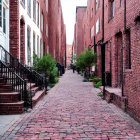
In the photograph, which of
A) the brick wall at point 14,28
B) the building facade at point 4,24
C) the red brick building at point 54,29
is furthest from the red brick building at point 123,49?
the red brick building at point 54,29

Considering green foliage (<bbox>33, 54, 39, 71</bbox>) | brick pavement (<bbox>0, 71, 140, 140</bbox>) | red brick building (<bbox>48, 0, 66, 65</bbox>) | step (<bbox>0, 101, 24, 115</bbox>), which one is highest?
red brick building (<bbox>48, 0, 66, 65</bbox>)

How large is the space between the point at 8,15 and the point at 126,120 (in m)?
8.38

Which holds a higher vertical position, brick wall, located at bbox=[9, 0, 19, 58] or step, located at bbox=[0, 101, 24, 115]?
brick wall, located at bbox=[9, 0, 19, 58]

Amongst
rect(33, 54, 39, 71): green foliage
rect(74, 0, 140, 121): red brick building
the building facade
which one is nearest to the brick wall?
the building facade

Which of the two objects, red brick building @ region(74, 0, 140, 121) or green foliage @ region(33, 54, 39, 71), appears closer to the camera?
red brick building @ region(74, 0, 140, 121)

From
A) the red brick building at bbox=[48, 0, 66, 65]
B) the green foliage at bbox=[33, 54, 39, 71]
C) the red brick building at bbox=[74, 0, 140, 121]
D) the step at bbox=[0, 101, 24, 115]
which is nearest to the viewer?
the red brick building at bbox=[74, 0, 140, 121]

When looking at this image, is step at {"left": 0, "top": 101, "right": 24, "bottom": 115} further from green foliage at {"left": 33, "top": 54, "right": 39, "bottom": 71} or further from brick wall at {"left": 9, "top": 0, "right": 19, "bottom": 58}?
green foliage at {"left": 33, "top": 54, "right": 39, "bottom": 71}

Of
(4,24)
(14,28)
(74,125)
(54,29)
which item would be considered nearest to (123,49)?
(74,125)

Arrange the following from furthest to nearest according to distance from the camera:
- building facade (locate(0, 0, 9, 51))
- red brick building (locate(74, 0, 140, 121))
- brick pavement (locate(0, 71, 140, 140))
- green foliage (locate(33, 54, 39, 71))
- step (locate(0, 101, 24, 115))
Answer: green foliage (locate(33, 54, 39, 71))
building facade (locate(0, 0, 9, 51))
step (locate(0, 101, 24, 115))
red brick building (locate(74, 0, 140, 121))
brick pavement (locate(0, 71, 140, 140))

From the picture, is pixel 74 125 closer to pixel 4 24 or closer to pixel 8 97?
pixel 8 97

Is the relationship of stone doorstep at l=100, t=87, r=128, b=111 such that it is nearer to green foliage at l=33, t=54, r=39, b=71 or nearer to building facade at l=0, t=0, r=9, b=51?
building facade at l=0, t=0, r=9, b=51

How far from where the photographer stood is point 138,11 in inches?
264

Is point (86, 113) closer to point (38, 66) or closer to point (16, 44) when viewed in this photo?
point (16, 44)

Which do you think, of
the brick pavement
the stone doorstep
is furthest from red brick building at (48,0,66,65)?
the brick pavement
